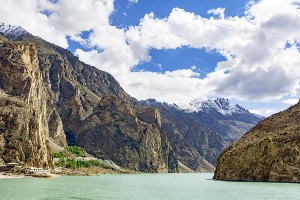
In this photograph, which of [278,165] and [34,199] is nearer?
[34,199]

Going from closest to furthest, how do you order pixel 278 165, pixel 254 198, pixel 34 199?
pixel 34 199
pixel 254 198
pixel 278 165

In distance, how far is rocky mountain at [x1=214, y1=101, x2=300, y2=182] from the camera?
16225 centimetres

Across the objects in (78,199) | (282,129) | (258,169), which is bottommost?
(78,199)

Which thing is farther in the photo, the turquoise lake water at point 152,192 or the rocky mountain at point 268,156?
the rocky mountain at point 268,156

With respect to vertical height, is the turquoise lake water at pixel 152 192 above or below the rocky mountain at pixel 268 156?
below

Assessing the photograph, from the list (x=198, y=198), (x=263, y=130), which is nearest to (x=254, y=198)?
(x=198, y=198)

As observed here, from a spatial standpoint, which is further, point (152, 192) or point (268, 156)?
point (268, 156)

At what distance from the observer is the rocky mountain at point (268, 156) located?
162 m

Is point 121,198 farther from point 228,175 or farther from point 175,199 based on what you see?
point 228,175

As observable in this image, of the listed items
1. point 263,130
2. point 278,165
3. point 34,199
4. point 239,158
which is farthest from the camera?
point 263,130

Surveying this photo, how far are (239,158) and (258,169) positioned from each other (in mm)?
11734

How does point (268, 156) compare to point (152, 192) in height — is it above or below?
above

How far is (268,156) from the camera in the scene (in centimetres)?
17125

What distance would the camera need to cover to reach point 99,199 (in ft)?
298
